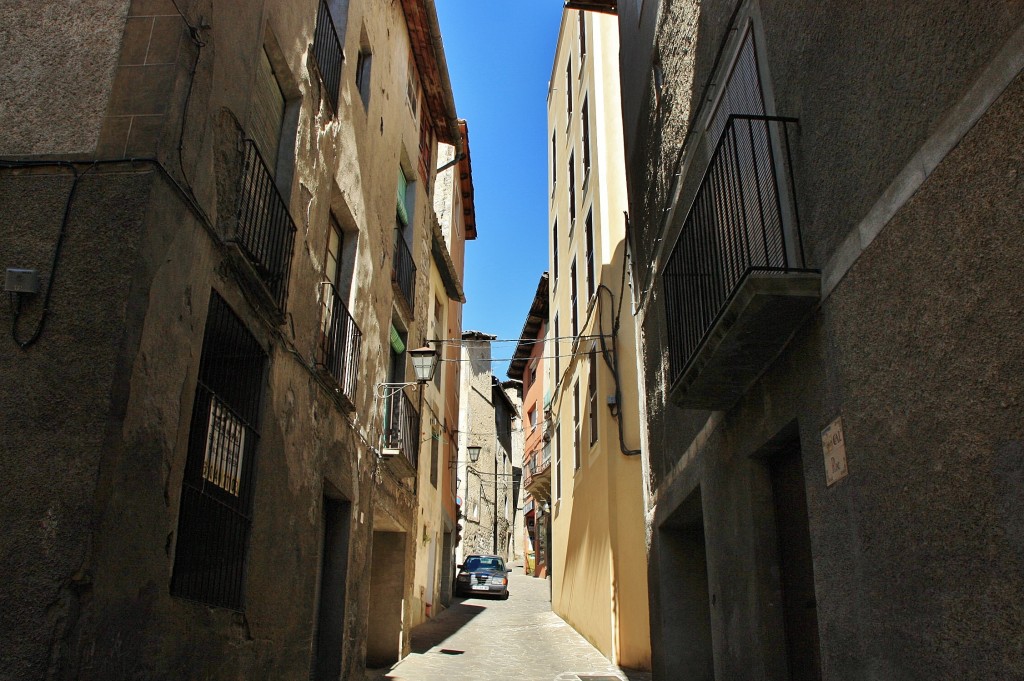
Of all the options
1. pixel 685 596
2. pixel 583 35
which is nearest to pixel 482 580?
pixel 583 35

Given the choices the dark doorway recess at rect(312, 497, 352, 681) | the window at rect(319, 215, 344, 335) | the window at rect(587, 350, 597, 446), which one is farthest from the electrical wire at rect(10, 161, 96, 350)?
the window at rect(587, 350, 597, 446)

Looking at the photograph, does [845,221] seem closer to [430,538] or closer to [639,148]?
[639,148]

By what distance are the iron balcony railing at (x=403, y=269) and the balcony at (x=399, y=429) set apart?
168 centimetres

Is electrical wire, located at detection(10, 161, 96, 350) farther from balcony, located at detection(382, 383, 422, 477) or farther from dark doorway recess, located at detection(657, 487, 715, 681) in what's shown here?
balcony, located at detection(382, 383, 422, 477)

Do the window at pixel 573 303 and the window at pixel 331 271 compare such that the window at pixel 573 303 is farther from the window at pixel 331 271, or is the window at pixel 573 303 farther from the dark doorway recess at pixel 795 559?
the dark doorway recess at pixel 795 559

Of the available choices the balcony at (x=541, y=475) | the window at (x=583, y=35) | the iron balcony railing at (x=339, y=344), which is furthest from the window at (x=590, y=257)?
the balcony at (x=541, y=475)

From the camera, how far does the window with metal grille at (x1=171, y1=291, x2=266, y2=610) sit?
17.8 ft

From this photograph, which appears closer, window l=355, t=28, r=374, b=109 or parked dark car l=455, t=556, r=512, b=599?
window l=355, t=28, r=374, b=109

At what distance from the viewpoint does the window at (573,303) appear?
1800cm

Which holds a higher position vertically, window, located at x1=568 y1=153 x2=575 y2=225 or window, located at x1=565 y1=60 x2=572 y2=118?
window, located at x1=565 y1=60 x2=572 y2=118

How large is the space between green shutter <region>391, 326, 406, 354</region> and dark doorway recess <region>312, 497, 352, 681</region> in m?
Result: 4.36

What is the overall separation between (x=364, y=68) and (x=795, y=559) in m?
8.69

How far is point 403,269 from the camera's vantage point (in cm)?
1382

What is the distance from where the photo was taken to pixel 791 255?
4773 millimetres
